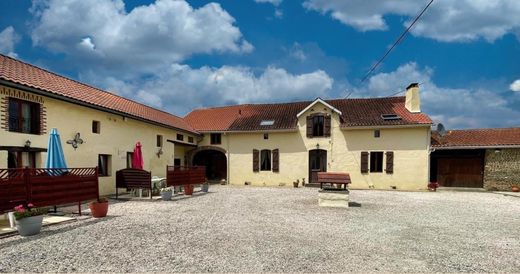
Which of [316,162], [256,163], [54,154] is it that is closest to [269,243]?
[54,154]

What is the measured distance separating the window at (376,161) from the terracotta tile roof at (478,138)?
349 cm

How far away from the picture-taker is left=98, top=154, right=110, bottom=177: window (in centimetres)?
1405

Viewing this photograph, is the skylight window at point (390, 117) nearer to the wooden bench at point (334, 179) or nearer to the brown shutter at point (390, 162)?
the brown shutter at point (390, 162)

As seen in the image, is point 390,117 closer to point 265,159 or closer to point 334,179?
point 265,159

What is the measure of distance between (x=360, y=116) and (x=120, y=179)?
15.8 m

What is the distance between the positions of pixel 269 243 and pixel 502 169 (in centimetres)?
1980

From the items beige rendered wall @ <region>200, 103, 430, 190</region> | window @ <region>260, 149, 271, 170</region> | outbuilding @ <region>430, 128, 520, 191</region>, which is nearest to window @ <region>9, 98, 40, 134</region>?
beige rendered wall @ <region>200, 103, 430, 190</region>

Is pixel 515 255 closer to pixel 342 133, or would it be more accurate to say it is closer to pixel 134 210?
pixel 134 210

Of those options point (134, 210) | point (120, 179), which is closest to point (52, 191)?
point (134, 210)

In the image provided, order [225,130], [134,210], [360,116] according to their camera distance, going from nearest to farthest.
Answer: [134,210]
[360,116]
[225,130]

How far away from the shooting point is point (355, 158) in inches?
835

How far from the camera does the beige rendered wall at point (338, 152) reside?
20312mm

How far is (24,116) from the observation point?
409 inches

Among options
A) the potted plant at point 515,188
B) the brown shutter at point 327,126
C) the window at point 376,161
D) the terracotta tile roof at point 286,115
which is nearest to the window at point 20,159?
the terracotta tile roof at point 286,115
